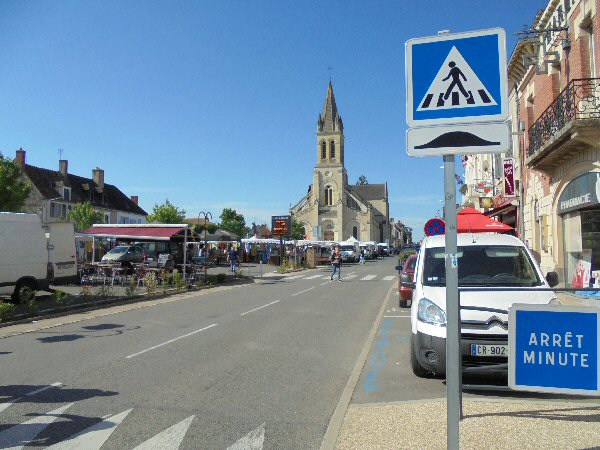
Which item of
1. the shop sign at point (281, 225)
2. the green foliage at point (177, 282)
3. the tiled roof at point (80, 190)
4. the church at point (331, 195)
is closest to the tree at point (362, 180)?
the church at point (331, 195)

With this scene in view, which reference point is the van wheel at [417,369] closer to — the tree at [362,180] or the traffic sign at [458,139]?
the traffic sign at [458,139]

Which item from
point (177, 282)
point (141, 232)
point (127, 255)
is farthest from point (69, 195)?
point (177, 282)

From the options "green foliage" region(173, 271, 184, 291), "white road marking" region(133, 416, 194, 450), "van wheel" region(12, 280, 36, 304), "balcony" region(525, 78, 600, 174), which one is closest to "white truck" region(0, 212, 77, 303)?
"van wheel" region(12, 280, 36, 304)

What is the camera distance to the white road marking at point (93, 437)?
4.66 meters

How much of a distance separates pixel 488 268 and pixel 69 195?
62.3 meters

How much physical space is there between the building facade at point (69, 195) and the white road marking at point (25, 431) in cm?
4936

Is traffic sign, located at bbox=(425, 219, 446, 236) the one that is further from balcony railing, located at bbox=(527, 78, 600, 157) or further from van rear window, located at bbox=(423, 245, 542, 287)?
van rear window, located at bbox=(423, 245, 542, 287)

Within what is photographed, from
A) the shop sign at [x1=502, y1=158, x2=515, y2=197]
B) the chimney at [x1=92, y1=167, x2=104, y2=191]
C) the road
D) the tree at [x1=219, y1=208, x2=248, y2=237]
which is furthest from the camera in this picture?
the tree at [x1=219, y1=208, x2=248, y2=237]

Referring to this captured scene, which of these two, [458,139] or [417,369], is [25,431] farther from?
[458,139]

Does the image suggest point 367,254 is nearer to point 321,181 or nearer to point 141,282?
Answer: point 321,181

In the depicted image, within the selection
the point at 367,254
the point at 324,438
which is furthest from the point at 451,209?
the point at 367,254

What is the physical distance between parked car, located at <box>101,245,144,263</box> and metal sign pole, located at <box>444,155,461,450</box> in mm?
28151

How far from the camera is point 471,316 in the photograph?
6129 millimetres

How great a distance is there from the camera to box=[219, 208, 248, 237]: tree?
101250 millimetres
